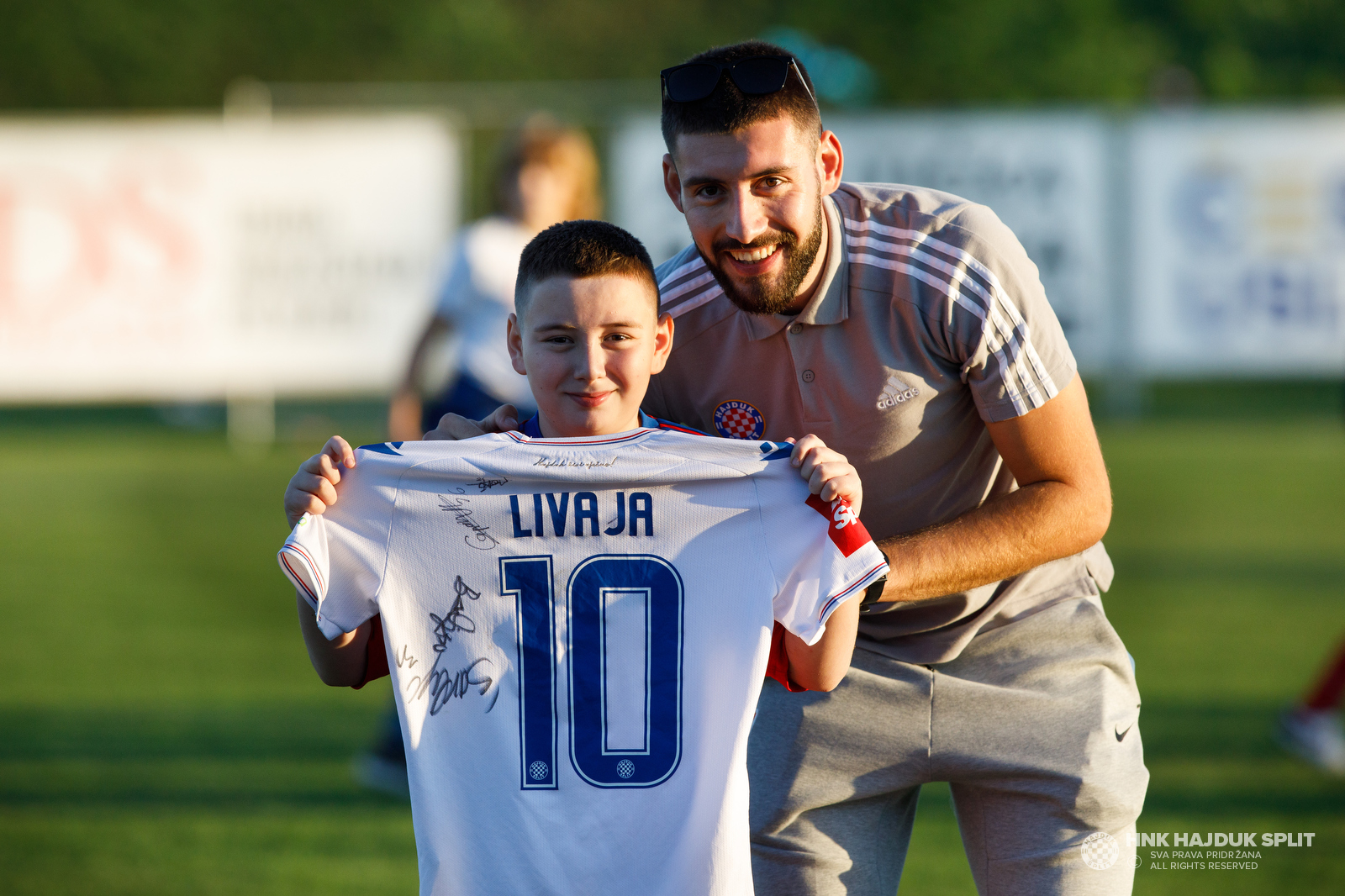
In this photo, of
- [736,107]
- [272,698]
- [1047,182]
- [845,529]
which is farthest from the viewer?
[1047,182]

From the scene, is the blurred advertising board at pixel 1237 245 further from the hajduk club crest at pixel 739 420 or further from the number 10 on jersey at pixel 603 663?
Answer: the number 10 on jersey at pixel 603 663

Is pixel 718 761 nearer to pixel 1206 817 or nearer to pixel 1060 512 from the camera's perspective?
pixel 1060 512

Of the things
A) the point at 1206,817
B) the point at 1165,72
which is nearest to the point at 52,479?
the point at 1206,817

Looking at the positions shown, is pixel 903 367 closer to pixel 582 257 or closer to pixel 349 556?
pixel 582 257

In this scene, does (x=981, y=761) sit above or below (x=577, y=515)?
below

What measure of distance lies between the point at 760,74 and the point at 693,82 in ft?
0.40

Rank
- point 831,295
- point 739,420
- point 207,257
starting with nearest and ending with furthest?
point 831,295
point 739,420
point 207,257

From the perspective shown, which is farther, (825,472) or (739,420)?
(739,420)

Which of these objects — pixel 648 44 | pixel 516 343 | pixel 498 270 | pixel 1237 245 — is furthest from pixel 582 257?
pixel 648 44

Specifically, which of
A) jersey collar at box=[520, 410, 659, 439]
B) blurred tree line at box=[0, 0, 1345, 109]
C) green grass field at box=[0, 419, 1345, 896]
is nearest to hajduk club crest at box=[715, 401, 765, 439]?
jersey collar at box=[520, 410, 659, 439]

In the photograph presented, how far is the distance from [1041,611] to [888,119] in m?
14.1

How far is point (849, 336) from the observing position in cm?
287

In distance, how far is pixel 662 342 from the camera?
2.64m

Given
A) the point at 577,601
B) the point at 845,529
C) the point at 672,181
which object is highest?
the point at 672,181
